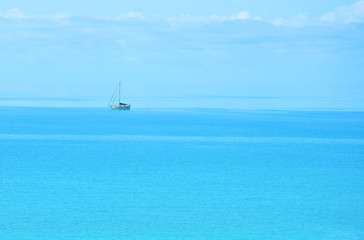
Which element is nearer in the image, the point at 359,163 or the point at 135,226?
the point at 135,226

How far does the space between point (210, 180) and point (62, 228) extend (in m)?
8.38

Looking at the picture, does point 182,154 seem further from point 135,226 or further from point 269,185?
point 135,226

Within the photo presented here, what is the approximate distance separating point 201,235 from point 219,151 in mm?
17066

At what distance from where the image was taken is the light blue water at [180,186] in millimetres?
16938

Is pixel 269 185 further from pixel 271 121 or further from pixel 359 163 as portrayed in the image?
pixel 271 121

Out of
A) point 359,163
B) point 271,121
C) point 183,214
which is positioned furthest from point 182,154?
point 271,121

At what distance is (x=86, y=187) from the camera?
73.0ft

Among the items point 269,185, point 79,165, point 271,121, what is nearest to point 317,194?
point 269,185

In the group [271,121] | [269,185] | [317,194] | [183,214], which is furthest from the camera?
[271,121]

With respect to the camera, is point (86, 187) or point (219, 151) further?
point (219, 151)

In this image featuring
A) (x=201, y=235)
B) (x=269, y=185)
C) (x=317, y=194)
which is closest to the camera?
(x=201, y=235)

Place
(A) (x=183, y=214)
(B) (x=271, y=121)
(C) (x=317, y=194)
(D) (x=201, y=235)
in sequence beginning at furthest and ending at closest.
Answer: (B) (x=271, y=121)
(C) (x=317, y=194)
(A) (x=183, y=214)
(D) (x=201, y=235)

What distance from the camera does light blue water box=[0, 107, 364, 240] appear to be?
1694cm

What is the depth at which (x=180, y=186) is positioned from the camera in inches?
898
